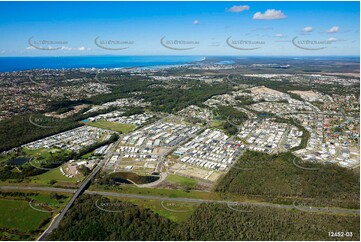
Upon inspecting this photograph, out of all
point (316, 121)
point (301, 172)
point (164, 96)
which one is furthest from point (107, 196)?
point (164, 96)

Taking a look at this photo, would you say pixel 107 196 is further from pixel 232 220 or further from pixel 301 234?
pixel 301 234

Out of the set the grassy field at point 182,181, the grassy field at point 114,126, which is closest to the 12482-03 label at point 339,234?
the grassy field at point 182,181

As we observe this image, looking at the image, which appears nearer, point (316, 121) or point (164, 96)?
point (316, 121)

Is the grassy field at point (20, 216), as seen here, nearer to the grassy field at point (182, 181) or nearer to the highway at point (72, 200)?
the highway at point (72, 200)

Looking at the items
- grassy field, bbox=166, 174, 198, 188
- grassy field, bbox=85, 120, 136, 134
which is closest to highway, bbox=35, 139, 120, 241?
grassy field, bbox=166, 174, 198, 188

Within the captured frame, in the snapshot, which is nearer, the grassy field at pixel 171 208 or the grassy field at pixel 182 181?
the grassy field at pixel 171 208
